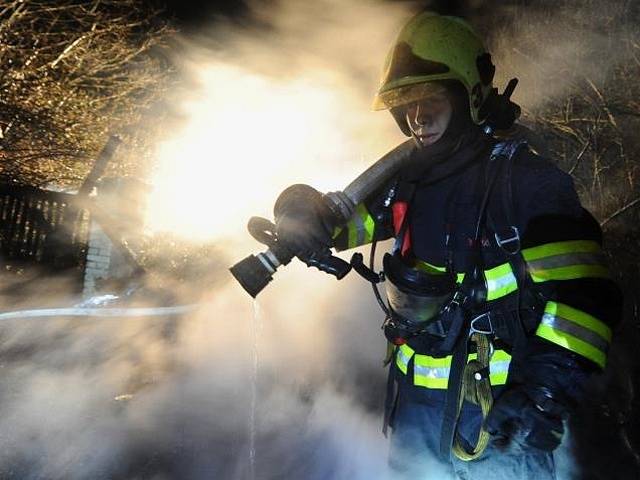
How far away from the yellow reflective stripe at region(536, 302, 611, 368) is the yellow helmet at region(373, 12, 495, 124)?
933 mm

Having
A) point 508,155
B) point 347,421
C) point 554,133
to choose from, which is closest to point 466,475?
point 508,155

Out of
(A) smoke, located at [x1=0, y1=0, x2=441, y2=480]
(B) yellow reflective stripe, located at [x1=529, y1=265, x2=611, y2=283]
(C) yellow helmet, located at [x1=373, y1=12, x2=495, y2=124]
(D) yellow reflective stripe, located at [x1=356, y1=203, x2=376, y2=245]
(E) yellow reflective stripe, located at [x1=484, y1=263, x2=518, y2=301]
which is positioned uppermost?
(C) yellow helmet, located at [x1=373, y1=12, x2=495, y2=124]

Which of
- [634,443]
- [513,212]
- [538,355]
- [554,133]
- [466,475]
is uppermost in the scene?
[554,133]

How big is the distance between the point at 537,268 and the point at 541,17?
30.6 ft

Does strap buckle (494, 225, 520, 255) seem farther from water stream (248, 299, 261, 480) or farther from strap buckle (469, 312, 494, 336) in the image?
water stream (248, 299, 261, 480)

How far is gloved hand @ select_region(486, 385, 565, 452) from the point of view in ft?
4.89

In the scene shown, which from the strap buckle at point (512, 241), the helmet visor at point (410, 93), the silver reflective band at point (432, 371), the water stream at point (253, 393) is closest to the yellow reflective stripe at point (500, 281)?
the strap buckle at point (512, 241)

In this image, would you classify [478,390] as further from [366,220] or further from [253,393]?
[253,393]

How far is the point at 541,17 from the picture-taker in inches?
359

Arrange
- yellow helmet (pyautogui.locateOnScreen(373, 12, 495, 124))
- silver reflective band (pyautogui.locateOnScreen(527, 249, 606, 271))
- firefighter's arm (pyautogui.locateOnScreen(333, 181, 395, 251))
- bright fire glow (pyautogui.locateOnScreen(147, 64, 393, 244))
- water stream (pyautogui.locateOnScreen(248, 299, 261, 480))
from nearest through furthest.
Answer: silver reflective band (pyautogui.locateOnScreen(527, 249, 606, 271)) < yellow helmet (pyautogui.locateOnScreen(373, 12, 495, 124)) < firefighter's arm (pyautogui.locateOnScreen(333, 181, 395, 251)) < water stream (pyautogui.locateOnScreen(248, 299, 261, 480)) < bright fire glow (pyautogui.locateOnScreen(147, 64, 393, 244))

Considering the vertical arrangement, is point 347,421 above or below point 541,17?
below

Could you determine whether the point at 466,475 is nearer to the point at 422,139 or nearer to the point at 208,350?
the point at 422,139

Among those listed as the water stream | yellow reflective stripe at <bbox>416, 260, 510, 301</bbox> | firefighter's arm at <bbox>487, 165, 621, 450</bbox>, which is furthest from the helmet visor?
the water stream

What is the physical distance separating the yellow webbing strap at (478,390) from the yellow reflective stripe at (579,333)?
0.96ft
